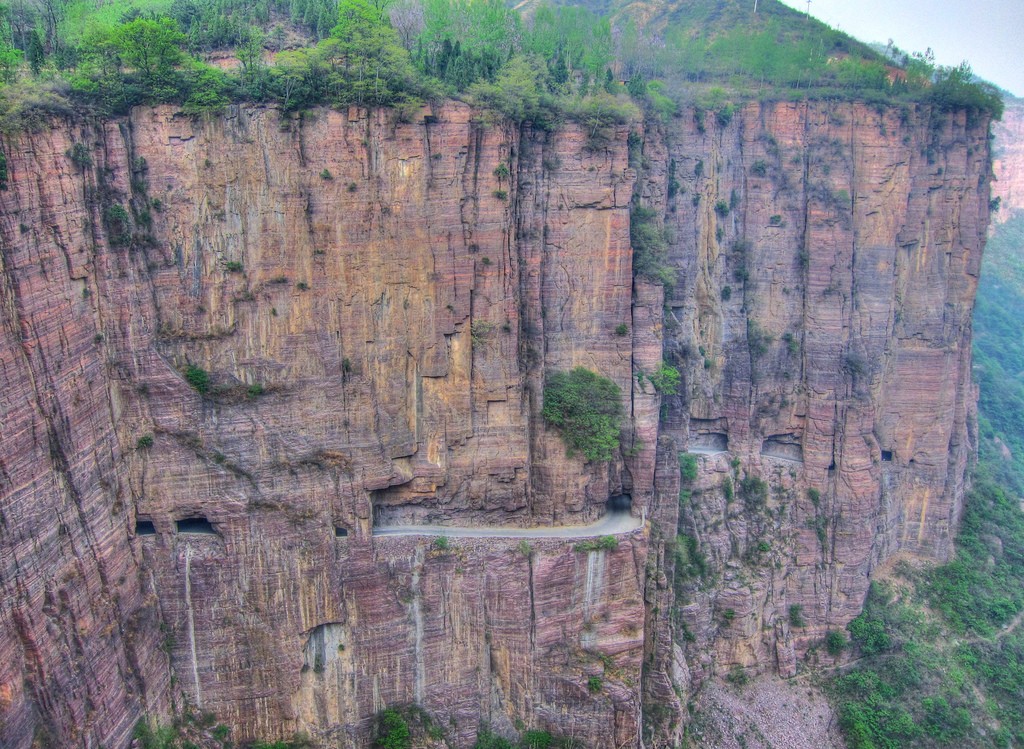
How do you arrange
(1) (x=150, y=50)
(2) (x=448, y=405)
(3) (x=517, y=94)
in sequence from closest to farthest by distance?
(1) (x=150, y=50), (2) (x=448, y=405), (3) (x=517, y=94)

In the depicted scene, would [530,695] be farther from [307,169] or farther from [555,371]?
[307,169]

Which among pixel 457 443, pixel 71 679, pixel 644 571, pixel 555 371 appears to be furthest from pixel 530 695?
pixel 71 679

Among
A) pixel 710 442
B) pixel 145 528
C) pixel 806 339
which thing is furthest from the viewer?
pixel 710 442

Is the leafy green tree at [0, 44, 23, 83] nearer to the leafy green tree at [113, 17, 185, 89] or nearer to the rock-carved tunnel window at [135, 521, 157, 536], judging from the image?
the leafy green tree at [113, 17, 185, 89]

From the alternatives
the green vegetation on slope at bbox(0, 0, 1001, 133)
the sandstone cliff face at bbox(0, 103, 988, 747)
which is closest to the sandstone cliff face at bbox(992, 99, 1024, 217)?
the green vegetation on slope at bbox(0, 0, 1001, 133)

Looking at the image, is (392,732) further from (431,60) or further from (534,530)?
(431,60)

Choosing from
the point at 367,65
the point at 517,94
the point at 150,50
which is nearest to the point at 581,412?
the point at 517,94

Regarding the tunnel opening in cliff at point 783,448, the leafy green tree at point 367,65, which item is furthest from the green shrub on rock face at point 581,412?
the leafy green tree at point 367,65
